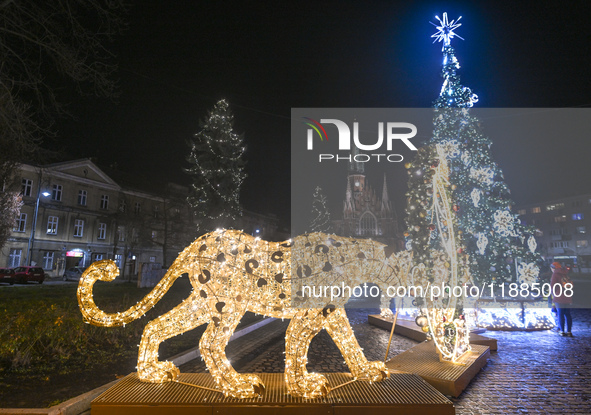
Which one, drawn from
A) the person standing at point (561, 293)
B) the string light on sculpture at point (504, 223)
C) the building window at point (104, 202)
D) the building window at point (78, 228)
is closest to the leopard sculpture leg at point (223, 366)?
the person standing at point (561, 293)

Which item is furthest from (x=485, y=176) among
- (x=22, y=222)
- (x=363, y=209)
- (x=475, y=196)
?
(x=363, y=209)

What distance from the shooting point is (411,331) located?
9172mm

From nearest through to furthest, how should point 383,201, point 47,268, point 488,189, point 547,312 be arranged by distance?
point 547,312
point 488,189
point 47,268
point 383,201

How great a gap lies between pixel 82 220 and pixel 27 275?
10.7 meters

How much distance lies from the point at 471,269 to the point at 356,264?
30.4ft

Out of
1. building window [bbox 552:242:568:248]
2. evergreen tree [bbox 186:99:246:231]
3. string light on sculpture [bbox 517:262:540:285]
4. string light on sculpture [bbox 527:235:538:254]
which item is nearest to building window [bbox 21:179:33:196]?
evergreen tree [bbox 186:99:246:231]

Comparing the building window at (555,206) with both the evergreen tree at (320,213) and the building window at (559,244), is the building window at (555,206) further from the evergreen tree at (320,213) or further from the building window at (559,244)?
the evergreen tree at (320,213)

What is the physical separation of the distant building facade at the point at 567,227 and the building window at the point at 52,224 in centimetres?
5910

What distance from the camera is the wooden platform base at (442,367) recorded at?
16.5ft

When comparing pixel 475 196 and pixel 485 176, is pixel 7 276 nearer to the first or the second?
pixel 475 196

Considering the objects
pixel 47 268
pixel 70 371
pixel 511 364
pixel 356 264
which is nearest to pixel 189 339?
pixel 70 371

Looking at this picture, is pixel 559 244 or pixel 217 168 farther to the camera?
pixel 559 244

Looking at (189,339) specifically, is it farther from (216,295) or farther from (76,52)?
(76,52)

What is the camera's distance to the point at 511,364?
22.0 ft
